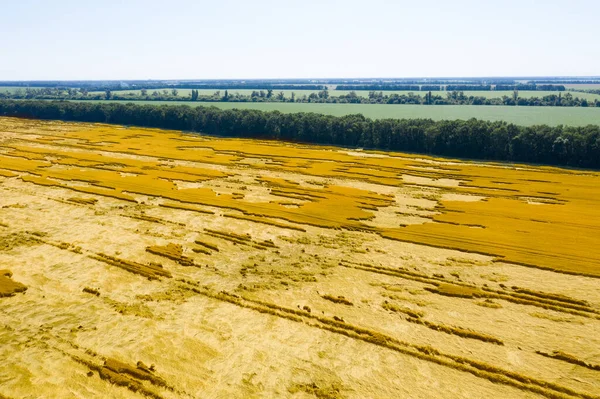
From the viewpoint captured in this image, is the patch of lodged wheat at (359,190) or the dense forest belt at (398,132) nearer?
the patch of lodged wheat at (359,190)

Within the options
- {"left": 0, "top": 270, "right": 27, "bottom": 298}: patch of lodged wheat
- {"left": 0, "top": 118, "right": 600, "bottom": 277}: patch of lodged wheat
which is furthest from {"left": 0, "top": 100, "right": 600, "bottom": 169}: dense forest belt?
{"left": 0, "top": 270, "right": 27, "bottom": 298}: patch of lodged wheat

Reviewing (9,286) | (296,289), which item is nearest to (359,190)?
(296,289)

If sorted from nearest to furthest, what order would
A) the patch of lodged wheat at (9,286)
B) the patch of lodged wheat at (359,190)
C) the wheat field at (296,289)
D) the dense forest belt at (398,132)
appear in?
the wheat field at (296,289)
the patch of lodged wheat at (9,286)
the patch of lodged wheat at (359,190)
the dense forest belt at (398,132)

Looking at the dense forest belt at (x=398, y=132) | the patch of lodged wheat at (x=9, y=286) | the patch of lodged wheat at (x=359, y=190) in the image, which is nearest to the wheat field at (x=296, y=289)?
the patch of lodged wheat at (x=9, y=286)

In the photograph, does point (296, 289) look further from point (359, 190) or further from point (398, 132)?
point (398, 132)

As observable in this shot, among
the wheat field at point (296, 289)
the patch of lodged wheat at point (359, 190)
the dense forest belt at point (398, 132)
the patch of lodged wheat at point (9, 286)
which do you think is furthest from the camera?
the dense forest belt at point (398, 132)

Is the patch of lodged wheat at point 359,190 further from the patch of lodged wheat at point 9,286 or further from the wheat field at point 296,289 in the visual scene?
the patch of lodged wheat at point 9,286

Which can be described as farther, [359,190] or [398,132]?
[398,132]
